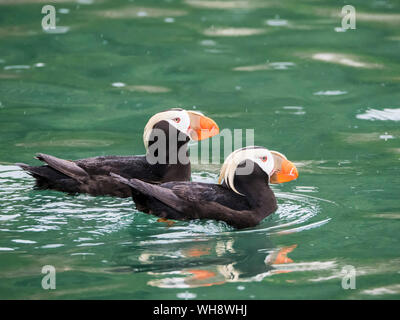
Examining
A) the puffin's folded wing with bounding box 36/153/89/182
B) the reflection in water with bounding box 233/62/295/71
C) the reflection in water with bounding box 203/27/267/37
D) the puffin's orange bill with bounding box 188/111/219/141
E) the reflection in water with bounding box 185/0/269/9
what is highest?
the reflection in water with bounding box 185/0/269/9

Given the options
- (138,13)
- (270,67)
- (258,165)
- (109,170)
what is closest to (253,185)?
(258,165)

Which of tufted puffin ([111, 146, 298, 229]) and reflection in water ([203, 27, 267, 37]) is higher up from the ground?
reflection in water ([203, 27, 267, 37])

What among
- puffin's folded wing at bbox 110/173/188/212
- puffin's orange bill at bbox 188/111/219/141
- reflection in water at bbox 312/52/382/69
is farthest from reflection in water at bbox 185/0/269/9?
puffin's folded wing at bbox 110/173/188/212

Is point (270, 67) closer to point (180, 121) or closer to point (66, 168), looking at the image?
point (180, 121)

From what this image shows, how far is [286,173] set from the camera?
7633mm

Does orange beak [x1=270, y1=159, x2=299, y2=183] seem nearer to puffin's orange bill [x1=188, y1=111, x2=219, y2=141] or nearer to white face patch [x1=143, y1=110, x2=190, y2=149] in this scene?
puffin's orange bill [x1=188, y1=111, x2=219, y2=141]

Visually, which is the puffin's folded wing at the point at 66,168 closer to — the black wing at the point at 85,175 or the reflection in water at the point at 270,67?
the black wing at the point at 85,175

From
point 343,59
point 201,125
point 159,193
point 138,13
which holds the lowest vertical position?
point 159,193

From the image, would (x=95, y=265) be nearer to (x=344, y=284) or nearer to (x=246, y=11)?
(x=344, y=284)

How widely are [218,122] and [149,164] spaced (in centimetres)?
228

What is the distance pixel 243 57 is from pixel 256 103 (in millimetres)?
1816

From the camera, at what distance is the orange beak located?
300 inches

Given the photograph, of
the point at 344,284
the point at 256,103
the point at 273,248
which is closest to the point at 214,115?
the point at 256,103
